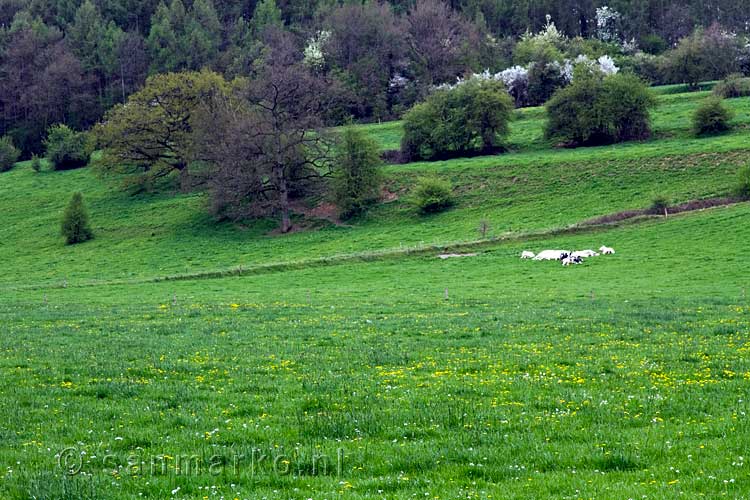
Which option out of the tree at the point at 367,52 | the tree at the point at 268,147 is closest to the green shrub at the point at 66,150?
the tree at the point at 268,147

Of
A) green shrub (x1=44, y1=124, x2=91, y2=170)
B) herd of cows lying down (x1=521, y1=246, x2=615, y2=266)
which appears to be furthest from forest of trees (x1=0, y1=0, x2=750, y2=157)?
herd of cows lying down (x1=521, y1=246, x2=615, y2=266)

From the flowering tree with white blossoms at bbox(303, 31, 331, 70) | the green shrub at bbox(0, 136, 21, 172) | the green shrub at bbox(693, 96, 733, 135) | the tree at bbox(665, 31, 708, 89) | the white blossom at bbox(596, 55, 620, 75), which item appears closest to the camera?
the green shrub at bbox(693, 96, 733, 135)

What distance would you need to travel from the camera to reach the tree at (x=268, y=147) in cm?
6662

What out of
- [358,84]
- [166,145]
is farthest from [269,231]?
[358,84]

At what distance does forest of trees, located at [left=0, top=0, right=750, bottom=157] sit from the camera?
11569 centimetres

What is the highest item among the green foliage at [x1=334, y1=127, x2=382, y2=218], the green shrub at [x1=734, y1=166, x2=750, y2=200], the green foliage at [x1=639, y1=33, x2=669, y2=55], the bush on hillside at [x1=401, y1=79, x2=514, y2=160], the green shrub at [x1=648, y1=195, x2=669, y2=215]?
the green foliage at [x1=639, y1=33, x2=669, y2=55]

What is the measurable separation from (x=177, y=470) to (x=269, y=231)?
58188 millimetres

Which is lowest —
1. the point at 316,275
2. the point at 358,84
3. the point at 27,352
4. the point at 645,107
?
the point at 316,275

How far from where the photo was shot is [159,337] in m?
22.6

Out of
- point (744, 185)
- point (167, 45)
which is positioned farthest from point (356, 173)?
point (167, 45)

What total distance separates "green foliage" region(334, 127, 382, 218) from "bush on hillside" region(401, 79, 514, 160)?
1349 centimetres

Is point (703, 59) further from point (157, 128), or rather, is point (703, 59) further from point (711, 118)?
point (157, 128)

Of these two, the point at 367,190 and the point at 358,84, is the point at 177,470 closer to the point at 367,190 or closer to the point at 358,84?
the point at 367,190

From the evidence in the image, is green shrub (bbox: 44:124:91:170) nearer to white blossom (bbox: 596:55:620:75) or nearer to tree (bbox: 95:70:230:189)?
tree (bbox: 95:70:230:189)
